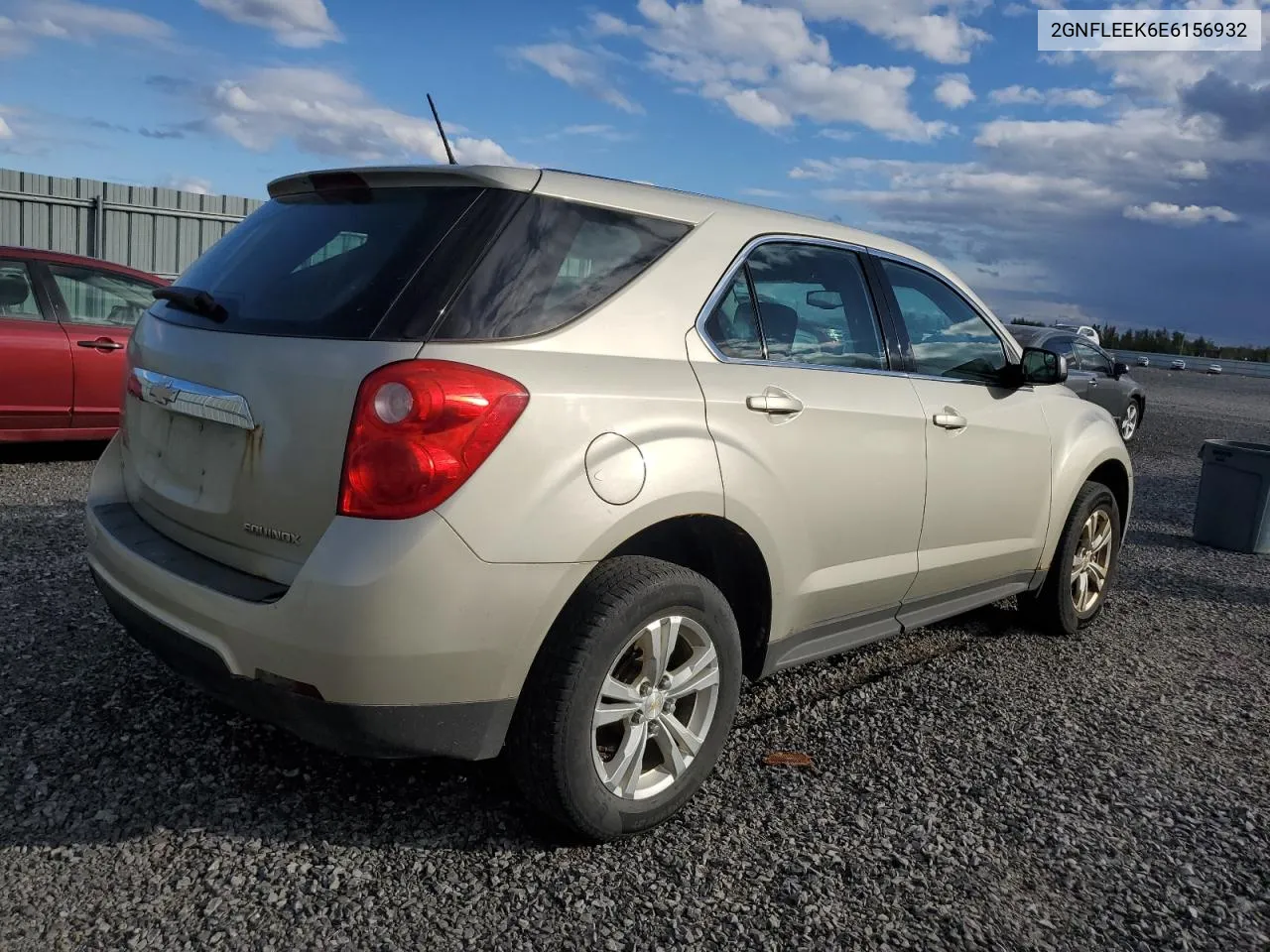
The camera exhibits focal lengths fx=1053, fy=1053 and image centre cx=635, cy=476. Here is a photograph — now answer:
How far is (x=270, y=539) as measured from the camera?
8.47 feet

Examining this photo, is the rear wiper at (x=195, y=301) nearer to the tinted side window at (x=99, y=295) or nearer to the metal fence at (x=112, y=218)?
the tinted side window at (x=99, y=295)

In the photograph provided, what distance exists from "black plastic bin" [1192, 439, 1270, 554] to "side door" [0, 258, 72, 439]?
27.4ft

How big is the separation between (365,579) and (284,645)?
10.5 inches

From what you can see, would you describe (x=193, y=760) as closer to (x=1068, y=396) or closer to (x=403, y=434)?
(x=403, y=434)

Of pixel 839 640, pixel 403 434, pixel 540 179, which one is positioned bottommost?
pixel 839 640

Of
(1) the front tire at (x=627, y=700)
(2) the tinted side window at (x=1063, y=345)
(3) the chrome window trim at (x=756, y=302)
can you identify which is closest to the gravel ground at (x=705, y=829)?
(1) the front tire at (x=627, y=700)

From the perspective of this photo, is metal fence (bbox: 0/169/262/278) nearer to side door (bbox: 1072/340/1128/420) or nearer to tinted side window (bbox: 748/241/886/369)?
side door (bbox: 1072/340/1128/420)

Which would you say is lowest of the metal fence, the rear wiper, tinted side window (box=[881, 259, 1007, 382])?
the rear wiper

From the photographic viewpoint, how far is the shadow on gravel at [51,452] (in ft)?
26.6

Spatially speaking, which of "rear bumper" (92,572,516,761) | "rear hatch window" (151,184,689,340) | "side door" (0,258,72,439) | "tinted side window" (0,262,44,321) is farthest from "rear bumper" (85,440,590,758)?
"tinted side window" (0,262,44,321)

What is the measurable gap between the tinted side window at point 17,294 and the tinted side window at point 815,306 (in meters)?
6.21

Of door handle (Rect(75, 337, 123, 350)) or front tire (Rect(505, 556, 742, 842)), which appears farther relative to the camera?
door handle (Rect(75, 337, 123, 350))

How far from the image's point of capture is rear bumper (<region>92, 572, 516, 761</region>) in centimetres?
246

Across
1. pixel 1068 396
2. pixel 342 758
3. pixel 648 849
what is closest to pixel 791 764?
pixel 648 849
